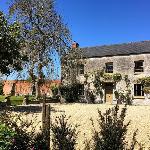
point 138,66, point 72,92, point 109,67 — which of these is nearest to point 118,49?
point 109,67

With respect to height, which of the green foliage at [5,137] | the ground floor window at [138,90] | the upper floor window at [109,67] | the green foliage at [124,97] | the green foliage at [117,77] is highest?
the upper floor window at [109,67]

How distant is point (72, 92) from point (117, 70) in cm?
657

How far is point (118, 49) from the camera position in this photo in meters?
41.9

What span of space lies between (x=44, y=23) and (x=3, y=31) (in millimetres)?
12425

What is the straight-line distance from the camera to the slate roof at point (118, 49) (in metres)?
39.8

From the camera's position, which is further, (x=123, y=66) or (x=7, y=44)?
(x=123, y=66)

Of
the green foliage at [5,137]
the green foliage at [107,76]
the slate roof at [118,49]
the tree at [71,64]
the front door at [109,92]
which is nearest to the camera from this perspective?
the green foliage at [5,137]

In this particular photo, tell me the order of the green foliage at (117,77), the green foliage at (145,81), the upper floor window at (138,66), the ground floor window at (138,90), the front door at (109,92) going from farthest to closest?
the front door at (109,92) → the green foliage at (117,77) → the upper floor window at (138,66) → the ground floor window at (138,90) → the green foliage at (145,81)

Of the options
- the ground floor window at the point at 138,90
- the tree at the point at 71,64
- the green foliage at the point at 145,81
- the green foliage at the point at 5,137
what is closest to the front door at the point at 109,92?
the ground floor window at the point at 138,90

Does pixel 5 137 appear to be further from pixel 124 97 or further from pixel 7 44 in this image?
pixel 124 97

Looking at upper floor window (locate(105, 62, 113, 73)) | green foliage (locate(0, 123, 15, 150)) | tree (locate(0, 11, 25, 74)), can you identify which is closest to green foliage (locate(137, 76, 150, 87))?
upper floor window (locate(105, 62, 113, 73))

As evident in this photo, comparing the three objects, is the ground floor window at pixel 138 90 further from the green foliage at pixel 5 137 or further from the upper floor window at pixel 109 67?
the green foliage at pixel 5 137

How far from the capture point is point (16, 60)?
2909 centimetres

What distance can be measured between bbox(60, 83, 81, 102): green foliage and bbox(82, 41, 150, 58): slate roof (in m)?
4.23
